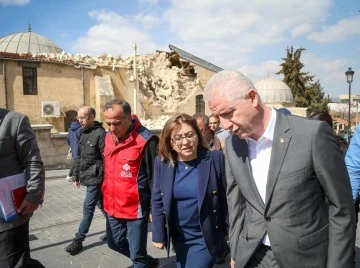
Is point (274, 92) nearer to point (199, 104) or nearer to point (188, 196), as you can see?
point (199, 104)

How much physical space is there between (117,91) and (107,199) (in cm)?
2382

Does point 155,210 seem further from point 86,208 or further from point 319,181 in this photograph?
point 86,208

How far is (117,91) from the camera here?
26781 mm

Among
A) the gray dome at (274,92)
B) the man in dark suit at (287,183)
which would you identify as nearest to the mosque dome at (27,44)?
the gray dome at (274,92)

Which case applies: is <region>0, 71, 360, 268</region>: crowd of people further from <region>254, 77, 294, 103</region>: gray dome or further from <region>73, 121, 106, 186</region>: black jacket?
<region>254, 77, 294, 103</region>: gray dome

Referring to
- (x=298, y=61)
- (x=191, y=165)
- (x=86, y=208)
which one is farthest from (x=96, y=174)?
(x=298, y=61)

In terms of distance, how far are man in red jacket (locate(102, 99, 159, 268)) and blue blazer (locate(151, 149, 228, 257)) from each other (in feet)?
1.85

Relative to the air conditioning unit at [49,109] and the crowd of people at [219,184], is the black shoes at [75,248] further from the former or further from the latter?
the air conditioning unit at [49,109]

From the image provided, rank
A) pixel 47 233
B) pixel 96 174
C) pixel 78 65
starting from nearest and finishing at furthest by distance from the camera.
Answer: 1. pixel 96 174
2. pixel 47 233
3. pixel 78 65

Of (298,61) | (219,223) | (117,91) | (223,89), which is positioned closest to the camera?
(223,89)

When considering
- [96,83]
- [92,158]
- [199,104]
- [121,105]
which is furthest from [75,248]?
[199,104]

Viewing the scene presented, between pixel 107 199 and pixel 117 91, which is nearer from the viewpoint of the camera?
pixel 107 199

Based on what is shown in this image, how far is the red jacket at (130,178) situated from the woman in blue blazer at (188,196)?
0.57 metres

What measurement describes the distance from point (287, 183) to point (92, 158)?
3.34 meters
